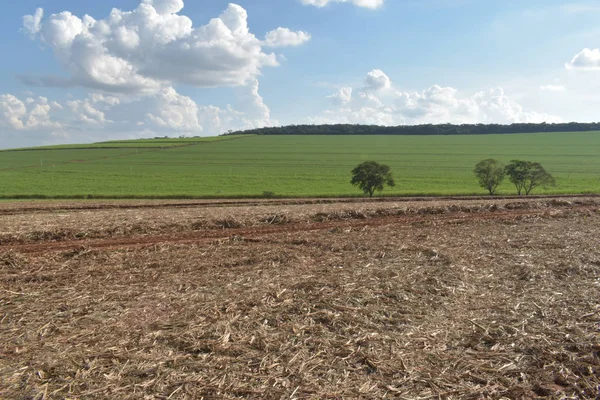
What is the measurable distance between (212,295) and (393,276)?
3738mm

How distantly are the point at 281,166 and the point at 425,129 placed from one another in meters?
95.4

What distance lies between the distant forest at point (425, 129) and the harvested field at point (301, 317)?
154m

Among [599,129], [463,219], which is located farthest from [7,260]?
[599,129]

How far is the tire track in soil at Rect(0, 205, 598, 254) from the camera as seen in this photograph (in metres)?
11.8

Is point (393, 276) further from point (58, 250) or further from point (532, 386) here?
point (58, 250)

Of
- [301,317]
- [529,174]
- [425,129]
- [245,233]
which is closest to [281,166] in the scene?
[529,174]

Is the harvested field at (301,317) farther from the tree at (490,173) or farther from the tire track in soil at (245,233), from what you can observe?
the tree at (490,173)

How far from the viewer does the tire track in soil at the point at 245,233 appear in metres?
11.8

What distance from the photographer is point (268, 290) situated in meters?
8.07

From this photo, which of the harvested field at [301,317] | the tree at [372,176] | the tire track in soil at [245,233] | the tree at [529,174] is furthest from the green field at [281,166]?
the harvested field at [301,317]

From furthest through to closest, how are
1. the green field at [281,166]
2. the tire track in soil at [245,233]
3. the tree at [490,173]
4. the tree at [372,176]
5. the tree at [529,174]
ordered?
the green field at [281,166] → the tree at [490,173] → the tree at [529,174] → the tree at [372,176] → the tire track in soil at [245,233]

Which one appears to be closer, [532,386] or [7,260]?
[532,386]

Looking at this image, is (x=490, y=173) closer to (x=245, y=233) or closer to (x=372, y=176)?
(x=372, y=176)

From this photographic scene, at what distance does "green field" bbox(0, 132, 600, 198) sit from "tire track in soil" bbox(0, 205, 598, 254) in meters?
32.8
